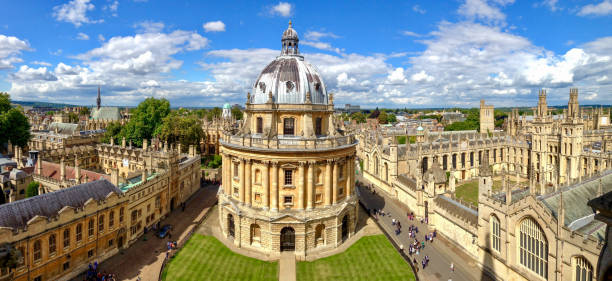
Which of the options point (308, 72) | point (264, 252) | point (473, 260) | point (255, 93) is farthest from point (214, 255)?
point (473, 260)

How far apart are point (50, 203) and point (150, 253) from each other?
9889mm

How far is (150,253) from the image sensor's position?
32250 mm

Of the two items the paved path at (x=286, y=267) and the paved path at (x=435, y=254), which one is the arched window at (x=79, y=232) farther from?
the paved path at (x=435, y=254)

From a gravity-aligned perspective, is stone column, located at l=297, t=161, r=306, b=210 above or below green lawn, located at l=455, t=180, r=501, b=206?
above

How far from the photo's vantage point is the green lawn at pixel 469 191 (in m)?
49.5

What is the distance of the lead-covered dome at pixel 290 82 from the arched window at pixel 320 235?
1310 centimetres

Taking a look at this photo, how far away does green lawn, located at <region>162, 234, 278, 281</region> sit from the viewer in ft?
91.8

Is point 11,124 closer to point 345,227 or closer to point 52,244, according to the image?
point 52,244

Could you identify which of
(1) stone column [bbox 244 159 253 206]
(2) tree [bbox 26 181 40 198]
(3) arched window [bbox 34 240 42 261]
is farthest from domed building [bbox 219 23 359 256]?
(2) tree [bbox 26 181 40 198]

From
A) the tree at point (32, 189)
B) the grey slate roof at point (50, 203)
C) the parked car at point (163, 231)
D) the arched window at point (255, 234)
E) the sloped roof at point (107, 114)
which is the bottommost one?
the parked car at point (163, 231)

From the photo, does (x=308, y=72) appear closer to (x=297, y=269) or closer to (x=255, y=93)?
(x=255, y=93)

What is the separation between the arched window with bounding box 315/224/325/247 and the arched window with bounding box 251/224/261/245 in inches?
231

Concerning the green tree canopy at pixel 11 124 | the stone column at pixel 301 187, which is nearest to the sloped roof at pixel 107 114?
the green tree canopy at pixel 11 124

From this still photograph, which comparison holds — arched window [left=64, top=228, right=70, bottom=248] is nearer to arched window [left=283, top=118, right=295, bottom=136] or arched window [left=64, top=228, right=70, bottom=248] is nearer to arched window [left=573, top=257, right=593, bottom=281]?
arched window [left=283, top=118, right=295, bottom=136]
